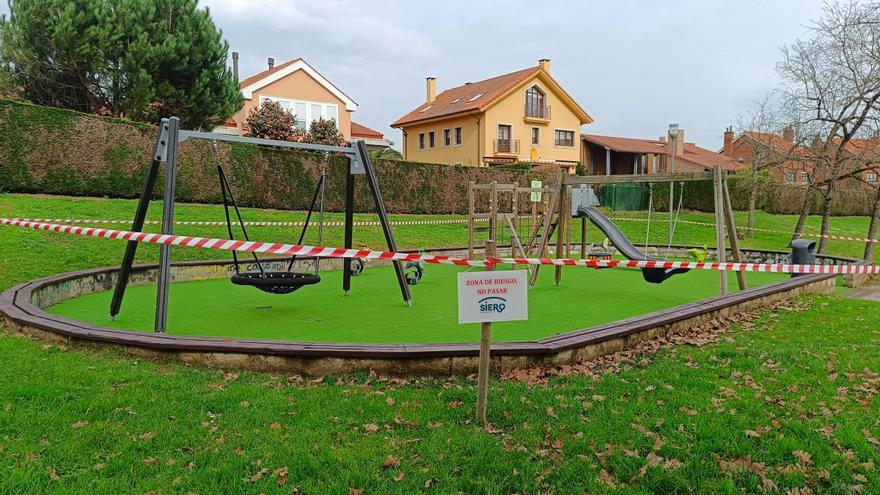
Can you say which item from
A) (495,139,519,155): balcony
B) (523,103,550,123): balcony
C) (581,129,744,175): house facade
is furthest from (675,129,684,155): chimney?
(495,139,519,155): balcony

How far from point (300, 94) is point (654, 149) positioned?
27551 mm

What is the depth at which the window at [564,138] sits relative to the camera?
4019cm

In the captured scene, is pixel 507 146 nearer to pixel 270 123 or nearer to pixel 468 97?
pixel 468 97

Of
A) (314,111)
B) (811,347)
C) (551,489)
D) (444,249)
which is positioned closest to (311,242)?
(444,249)

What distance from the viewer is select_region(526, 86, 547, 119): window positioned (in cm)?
3838

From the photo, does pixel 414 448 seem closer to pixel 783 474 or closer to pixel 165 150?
pixel 783 474

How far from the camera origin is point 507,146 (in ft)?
122

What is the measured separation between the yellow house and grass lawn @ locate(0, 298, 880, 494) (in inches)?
1280

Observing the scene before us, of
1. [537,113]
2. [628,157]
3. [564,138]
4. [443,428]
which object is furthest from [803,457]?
[628,157]

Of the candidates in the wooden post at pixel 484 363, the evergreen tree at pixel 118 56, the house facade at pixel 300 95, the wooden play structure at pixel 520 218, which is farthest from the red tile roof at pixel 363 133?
the wooden post at pixel 484 363

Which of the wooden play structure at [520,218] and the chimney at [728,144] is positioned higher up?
the chimney at [728,144]

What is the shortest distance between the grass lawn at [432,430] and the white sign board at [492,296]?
656 millimetres

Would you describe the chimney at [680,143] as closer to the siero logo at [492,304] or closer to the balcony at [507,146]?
the balcony at [507,146]

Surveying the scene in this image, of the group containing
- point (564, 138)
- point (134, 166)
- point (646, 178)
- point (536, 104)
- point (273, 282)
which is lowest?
point (273, 282)
